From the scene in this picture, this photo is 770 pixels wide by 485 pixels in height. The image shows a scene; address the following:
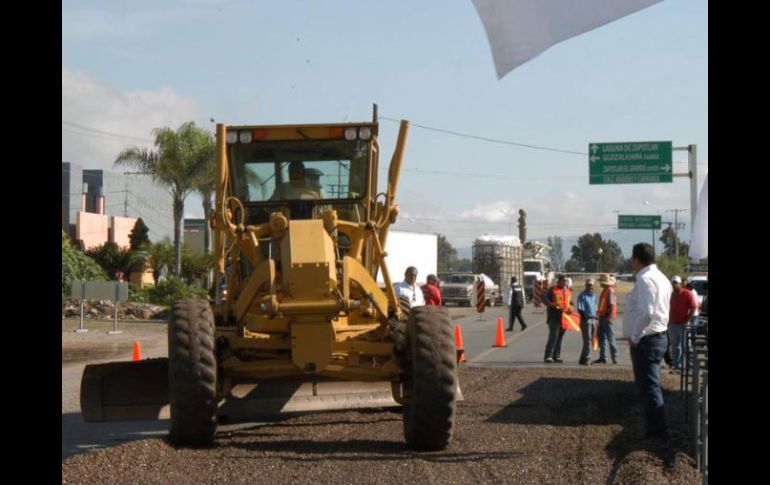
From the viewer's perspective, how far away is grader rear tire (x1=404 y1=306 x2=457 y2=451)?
10.1 m

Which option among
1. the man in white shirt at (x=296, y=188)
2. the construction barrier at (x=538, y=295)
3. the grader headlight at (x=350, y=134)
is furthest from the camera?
the construction barrier at (x=538, y=295)

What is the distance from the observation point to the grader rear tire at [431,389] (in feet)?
33.2

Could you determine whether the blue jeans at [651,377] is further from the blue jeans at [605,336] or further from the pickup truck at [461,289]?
the pickup truck at [461,289]

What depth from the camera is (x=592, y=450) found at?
395 inches

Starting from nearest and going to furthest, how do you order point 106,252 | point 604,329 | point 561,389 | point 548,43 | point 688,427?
point 548,43 < point 688,427 < point 561,389 < point 604,329 < point 106,252

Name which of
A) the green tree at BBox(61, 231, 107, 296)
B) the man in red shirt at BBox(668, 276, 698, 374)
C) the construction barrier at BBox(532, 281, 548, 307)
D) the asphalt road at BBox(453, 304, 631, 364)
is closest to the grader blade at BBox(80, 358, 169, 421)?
the man in red shirt at BBox(668, 276, 698, 374)

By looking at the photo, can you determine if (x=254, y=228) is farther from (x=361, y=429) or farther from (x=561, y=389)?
(x=561, y=389)

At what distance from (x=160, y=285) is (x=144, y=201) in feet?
136

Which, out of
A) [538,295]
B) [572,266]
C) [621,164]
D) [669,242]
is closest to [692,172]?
[621,164]

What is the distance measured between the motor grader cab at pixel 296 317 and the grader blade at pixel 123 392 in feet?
0.04

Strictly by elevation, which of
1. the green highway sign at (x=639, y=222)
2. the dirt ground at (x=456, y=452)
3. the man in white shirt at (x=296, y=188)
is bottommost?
the dirt ground at (x=456, y=452)

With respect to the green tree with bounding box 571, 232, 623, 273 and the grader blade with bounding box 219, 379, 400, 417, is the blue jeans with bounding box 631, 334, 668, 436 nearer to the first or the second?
the grader blade with bounding box 219, 379, 400, 417

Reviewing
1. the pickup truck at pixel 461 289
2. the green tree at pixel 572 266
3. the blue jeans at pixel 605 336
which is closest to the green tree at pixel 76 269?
the pickup truck at pixel 461 289
